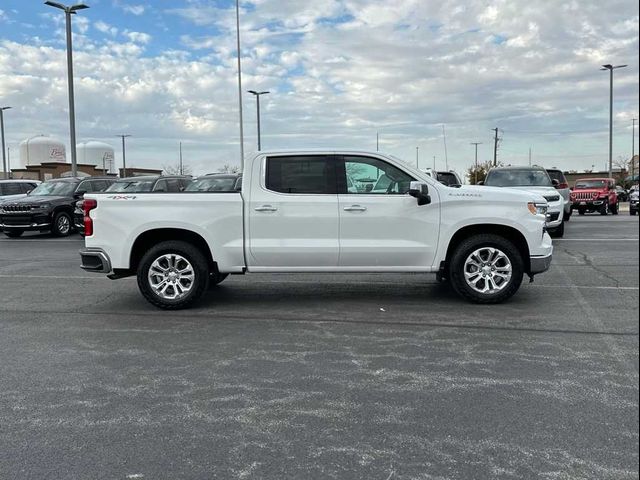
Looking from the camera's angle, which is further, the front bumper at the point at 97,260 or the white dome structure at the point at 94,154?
the white dome structure at the point at 94,154

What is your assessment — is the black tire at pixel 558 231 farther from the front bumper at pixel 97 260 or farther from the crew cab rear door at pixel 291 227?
the front bumper at pixel 97 260

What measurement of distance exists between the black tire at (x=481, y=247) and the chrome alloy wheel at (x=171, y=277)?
10.5 ft

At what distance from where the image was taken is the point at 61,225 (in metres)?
18.4

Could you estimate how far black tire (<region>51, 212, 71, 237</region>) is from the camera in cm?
1812

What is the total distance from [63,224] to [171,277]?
41.2 ft

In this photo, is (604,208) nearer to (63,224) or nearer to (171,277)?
(63,224)

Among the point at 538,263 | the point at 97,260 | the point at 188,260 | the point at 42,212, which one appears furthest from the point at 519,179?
the point at 42,212

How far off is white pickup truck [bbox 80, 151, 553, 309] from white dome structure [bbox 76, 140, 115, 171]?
245ft

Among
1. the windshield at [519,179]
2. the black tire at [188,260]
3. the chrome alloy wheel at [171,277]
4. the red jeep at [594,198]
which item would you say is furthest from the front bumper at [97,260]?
the red jeep at [594,198]

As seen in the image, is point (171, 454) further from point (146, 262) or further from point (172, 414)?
point (146, 262)

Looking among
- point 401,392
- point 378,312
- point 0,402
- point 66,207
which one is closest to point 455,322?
point 378,312

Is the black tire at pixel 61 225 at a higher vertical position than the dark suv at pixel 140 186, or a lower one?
lower

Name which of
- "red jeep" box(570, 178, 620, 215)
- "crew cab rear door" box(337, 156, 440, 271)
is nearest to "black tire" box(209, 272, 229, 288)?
"crew cab rear door" box(337, 156, 440, 271)

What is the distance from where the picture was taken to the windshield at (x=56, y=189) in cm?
1919
